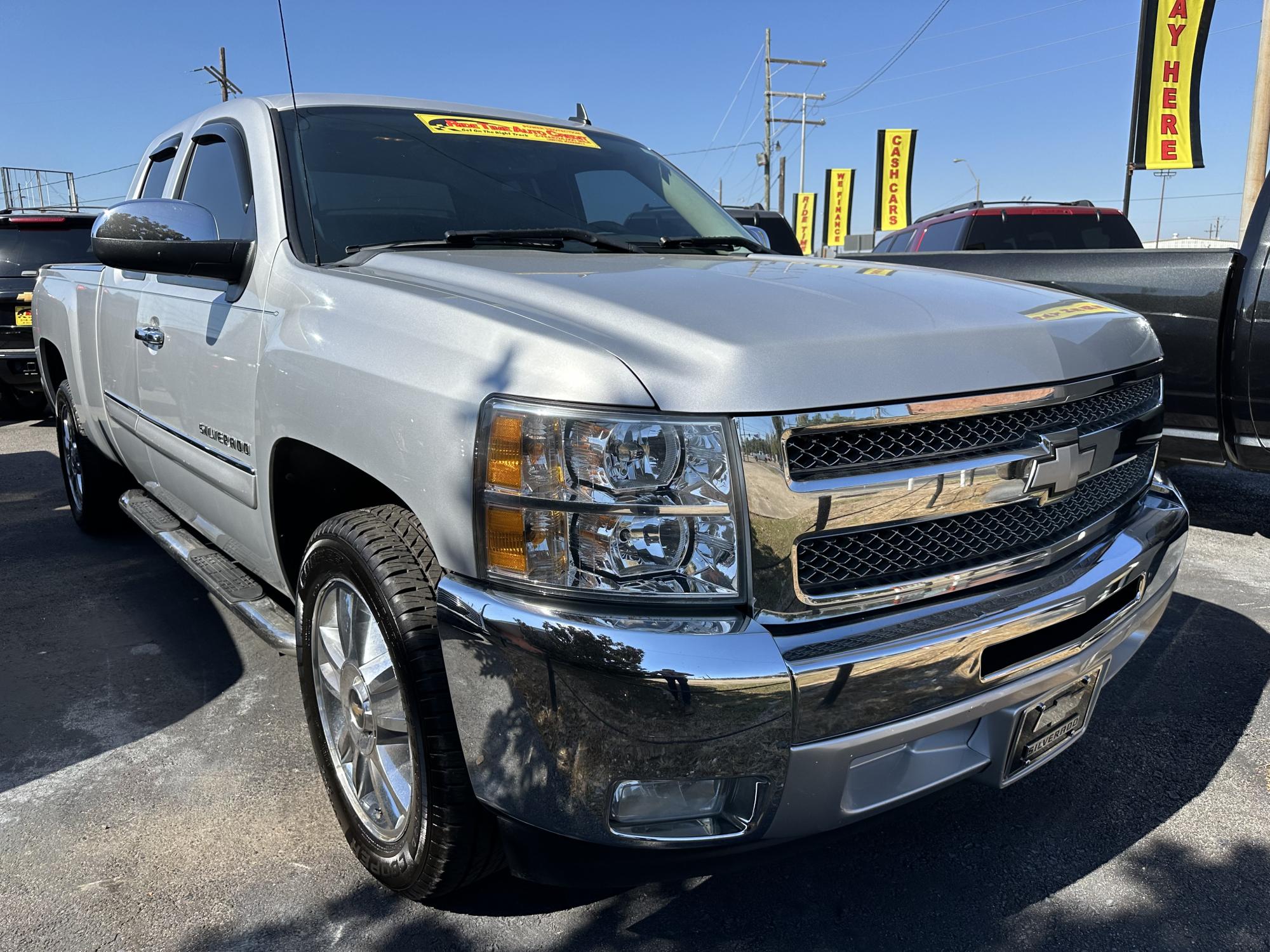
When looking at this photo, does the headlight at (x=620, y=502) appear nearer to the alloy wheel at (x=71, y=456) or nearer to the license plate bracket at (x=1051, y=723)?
the license plate bracket at (x=1051, y=723)

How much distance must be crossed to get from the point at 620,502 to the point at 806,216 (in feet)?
128

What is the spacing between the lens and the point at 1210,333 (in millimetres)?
4230

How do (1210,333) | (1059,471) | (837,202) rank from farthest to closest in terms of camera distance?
(837,202), (1210,333), (1059,471)

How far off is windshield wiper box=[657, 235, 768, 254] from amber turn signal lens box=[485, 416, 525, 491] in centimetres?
151

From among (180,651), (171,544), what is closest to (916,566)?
(171,544)

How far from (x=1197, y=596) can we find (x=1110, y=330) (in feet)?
7.75

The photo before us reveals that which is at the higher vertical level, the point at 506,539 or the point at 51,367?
the point at 506,539

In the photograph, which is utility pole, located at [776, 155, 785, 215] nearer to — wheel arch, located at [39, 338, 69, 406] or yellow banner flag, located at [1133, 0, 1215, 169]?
yellow banner flag, located at [1133, 0, 1215, 169]

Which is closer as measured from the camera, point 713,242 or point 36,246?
point 713,242

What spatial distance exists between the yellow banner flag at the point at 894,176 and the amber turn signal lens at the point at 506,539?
2398cm

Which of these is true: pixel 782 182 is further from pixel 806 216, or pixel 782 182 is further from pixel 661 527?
pixel 661 527

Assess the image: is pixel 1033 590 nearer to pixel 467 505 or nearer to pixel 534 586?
pixel 534 586

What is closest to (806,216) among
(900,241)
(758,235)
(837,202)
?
(837,202)

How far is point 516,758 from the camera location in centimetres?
168
